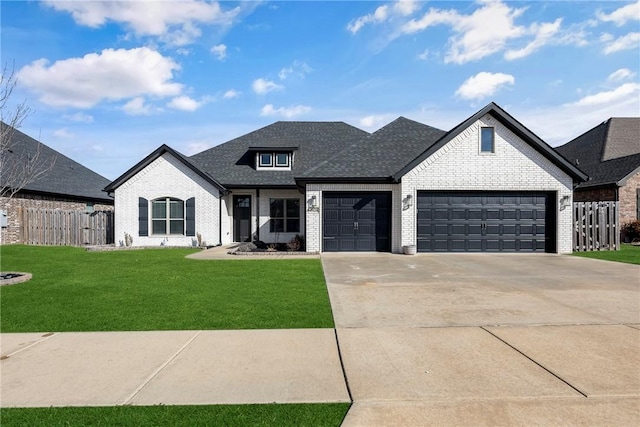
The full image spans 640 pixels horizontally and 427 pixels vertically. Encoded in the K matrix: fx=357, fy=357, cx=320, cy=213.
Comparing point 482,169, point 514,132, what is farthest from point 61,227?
point 514,132

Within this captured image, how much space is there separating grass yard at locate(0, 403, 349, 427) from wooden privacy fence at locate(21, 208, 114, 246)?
19.5 meters

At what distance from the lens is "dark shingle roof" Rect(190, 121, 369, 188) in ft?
65.6

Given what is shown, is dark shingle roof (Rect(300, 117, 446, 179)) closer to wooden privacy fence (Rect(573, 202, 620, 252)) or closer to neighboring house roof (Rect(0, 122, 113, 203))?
wooden privacy fence (Rect(573, 202, 620, 252))

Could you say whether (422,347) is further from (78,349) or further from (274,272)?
(274,272)

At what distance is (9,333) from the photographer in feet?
17.5

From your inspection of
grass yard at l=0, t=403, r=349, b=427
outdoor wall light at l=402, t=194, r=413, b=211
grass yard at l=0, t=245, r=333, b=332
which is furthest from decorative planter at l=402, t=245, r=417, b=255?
grass yard at l=0, t=403, r=349, b=427

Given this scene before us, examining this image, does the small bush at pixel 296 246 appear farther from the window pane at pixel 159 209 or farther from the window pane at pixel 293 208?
the window pane at pixel 159 209

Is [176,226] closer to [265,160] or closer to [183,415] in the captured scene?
[265,160]

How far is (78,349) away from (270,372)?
2.70m

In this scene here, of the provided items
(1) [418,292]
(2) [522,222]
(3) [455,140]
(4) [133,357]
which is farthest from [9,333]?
(2) [522,222]

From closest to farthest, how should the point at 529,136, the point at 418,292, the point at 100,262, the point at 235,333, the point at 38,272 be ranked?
the point at 235,333
the point at 418,292
the point at 38,272
the point at 100,262
the point at 529,136

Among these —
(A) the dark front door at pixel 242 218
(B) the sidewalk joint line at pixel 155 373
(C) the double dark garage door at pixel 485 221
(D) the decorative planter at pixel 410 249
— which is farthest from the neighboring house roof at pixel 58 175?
(C) the double dark garage door at pixel 485 221

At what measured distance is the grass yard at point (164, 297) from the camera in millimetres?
5777

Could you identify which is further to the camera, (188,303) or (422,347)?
(188,303)
